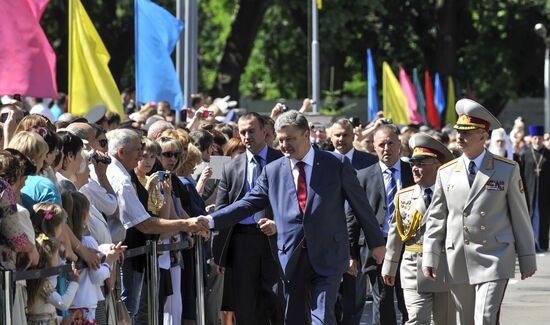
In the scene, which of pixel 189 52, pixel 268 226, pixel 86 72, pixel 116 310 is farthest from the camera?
pixel 189 52

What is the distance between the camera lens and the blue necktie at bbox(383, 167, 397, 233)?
40.7ft

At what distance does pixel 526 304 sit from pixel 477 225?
618 centimetres

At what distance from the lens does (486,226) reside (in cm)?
960

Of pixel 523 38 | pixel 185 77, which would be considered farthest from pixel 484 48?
pixel 185 77

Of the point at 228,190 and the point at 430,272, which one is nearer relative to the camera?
the point at 430,272

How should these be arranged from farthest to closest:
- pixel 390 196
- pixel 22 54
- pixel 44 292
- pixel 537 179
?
pixel 537 179, pixel 390 196, pixel 22 54, pixel 44 292

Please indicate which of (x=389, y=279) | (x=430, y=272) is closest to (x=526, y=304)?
(x=389, y=279)

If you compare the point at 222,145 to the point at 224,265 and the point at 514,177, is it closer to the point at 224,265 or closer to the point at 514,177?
the point at 224,265

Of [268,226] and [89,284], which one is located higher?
[268,226]

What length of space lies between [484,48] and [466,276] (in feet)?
119

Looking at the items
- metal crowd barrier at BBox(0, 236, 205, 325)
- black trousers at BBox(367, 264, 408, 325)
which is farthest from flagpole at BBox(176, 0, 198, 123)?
metal crowd barrier at BBox(0, 236, 205, 325)

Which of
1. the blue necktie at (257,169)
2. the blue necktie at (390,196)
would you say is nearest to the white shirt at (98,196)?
the blue necktie at (257,169)

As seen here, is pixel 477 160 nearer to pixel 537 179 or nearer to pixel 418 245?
pixel 418 245

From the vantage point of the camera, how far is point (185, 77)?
20953 millimetres
